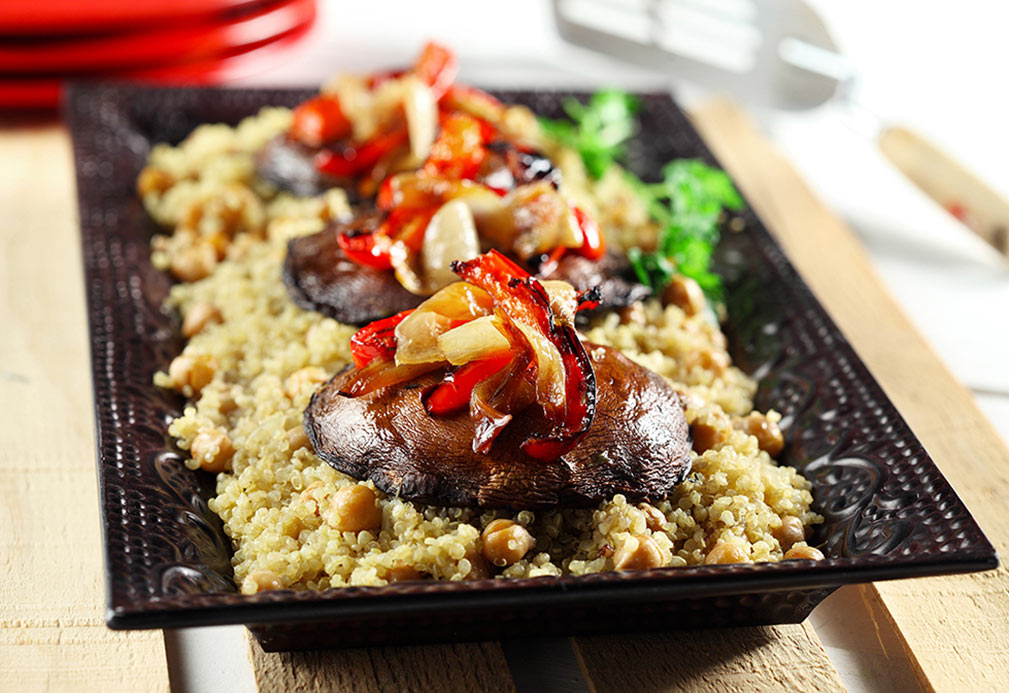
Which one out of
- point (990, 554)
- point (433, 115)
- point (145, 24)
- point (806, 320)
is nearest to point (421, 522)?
point (990, 554)

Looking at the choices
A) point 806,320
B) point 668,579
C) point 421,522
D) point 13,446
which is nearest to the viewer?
point 668,579

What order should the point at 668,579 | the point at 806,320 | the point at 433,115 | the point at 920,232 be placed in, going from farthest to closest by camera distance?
1. the point at 920,232
2. the point at 433,115
3. the point at 806,320
4. the point at 668,579

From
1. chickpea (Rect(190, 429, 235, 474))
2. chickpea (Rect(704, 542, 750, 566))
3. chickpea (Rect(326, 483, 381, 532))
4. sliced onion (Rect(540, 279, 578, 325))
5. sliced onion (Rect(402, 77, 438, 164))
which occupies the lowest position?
chickpea (Rect(704, 542, 750, 566))

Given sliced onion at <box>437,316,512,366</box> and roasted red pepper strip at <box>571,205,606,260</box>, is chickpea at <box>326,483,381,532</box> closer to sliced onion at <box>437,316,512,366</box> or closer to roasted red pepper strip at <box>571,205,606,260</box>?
sliced onion at <box>437,316,512,366</box>

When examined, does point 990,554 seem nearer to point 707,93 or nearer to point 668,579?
point 668,579

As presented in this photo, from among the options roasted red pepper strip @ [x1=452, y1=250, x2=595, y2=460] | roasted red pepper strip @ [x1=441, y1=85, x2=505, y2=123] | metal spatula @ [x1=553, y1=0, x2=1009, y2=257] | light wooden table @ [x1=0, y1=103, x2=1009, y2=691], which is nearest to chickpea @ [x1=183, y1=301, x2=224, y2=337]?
light wooden table @ [x1=0, y1=103, x2=1009, y2=691]

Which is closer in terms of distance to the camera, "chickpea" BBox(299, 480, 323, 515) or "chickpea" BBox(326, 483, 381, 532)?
"chickpea" BBox(326, 483, 381, 532)

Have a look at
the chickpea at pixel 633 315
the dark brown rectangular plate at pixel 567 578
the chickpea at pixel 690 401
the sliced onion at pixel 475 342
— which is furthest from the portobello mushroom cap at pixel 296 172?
the sliced onion at pixel 475 342

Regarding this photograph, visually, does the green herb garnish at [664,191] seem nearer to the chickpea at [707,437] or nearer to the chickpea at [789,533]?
the chickpea at [707,437]
